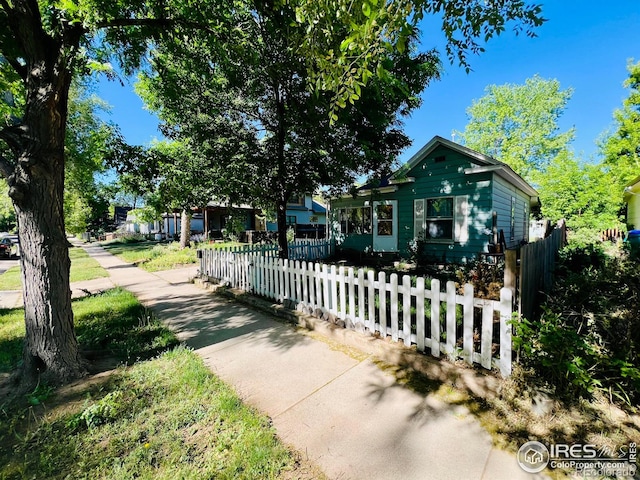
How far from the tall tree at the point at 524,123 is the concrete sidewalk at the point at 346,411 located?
2866 cm

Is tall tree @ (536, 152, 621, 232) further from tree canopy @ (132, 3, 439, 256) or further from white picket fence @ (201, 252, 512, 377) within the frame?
white picket fence @ (201, 252, 512, 377)

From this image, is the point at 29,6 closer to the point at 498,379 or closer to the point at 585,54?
the point at 498,379

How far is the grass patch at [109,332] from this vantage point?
3.60 m

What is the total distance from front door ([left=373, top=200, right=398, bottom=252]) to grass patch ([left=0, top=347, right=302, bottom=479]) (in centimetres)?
914

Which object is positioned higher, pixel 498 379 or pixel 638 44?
pixel 638 44

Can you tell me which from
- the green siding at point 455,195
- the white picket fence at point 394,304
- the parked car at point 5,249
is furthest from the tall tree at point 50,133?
the parked car at point 5,249

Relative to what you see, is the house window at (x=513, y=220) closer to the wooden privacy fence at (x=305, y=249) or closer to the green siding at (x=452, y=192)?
the green siding at (x=452, y=192)

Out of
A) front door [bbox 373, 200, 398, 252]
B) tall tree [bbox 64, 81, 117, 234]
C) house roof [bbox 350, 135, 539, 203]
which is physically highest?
tall tree [bbox 64, 81, 117, 234]

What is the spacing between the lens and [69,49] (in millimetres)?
2670

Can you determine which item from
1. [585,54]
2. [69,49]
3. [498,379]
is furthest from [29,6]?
[585,54]

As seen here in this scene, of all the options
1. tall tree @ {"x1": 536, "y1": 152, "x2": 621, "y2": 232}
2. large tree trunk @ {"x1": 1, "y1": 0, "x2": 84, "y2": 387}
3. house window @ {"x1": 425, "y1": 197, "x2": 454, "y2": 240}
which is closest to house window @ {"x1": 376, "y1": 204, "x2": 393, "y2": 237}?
house window @ {"x1": 425, "y1": 197, "x2": 454, "y2": 240}

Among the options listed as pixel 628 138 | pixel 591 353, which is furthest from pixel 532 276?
pixel 628 138

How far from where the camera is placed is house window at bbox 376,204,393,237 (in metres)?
11.1

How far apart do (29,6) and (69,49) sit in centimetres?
50
